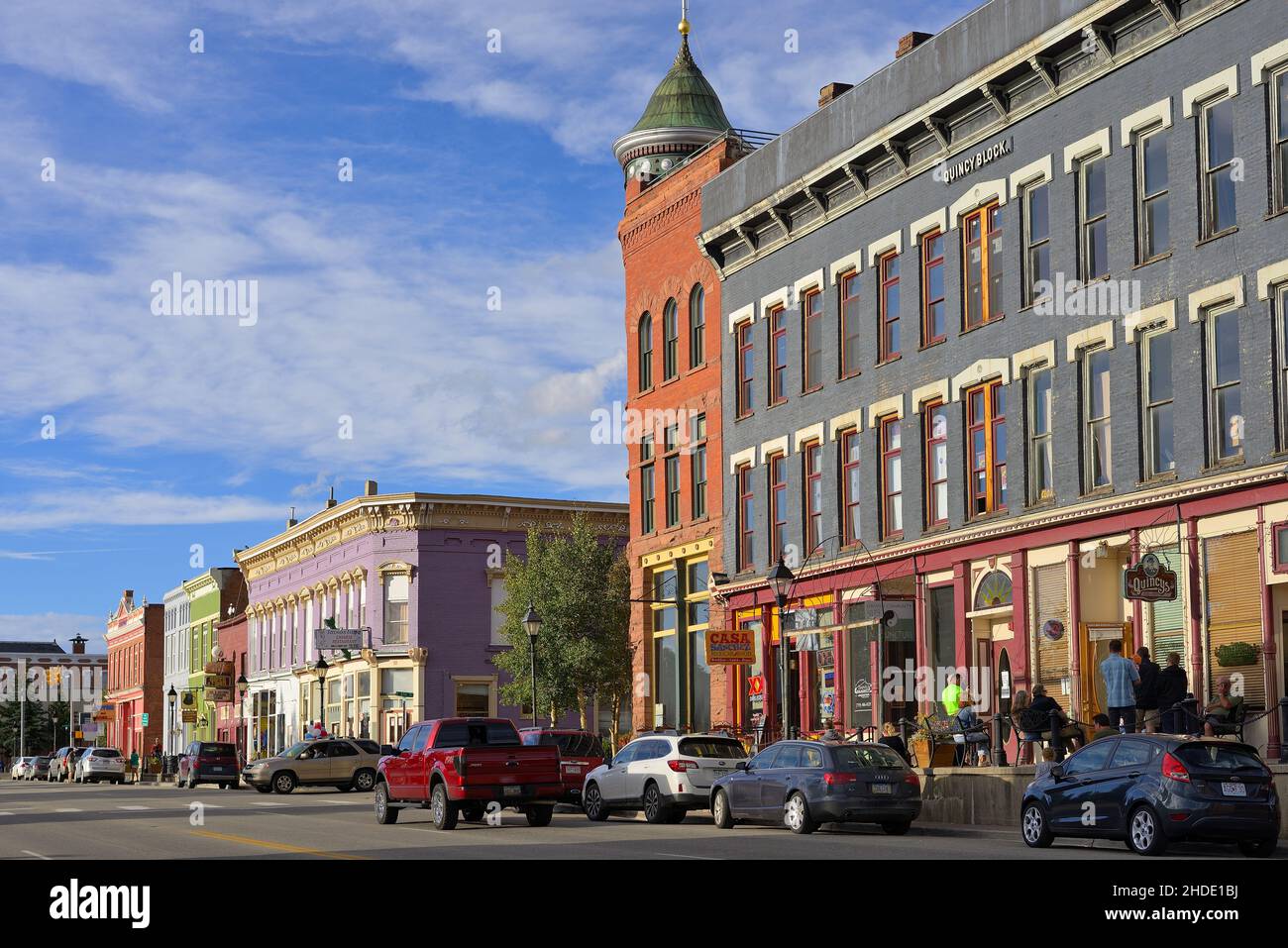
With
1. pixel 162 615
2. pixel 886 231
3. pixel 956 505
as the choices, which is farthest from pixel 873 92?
pixel 162 615

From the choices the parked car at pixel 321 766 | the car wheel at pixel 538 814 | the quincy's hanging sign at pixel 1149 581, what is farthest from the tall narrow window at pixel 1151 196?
the parked car at pixel 321 766

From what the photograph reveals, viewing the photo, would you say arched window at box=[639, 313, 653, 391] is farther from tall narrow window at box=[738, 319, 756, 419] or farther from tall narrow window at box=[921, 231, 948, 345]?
tall narrow window at box=[921, 231, 948, 345]

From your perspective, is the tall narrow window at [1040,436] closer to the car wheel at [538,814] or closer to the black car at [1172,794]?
the car wheel at [538,814]

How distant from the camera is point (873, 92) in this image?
36.9 metres

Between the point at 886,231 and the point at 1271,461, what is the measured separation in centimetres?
1247

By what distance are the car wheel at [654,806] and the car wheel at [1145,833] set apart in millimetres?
10727

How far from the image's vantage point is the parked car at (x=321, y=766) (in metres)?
49.2

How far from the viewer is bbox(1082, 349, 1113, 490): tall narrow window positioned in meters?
30.2

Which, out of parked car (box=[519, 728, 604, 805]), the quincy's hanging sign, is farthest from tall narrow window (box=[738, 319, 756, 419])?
the quincy's hanging sign

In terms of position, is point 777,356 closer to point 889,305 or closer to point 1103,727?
point 889,305

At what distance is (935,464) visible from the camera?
116 ft

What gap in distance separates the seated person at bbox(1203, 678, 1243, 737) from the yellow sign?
12309 millimetres

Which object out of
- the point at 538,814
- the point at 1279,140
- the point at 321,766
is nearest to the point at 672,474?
the point at 321,766

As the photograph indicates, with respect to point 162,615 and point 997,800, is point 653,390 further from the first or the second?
point 162,615
